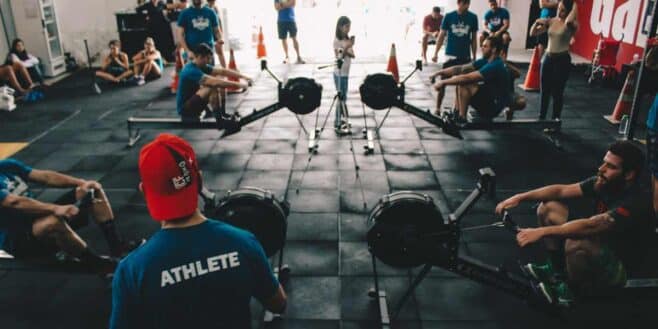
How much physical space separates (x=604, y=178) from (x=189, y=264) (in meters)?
2.50

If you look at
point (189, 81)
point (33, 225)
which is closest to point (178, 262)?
point (33, 225)

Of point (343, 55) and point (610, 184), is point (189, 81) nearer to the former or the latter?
point (343, 55)

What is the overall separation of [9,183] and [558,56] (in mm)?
5700

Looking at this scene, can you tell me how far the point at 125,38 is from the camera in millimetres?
9953

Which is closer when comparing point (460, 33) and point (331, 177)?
point (331, 177)

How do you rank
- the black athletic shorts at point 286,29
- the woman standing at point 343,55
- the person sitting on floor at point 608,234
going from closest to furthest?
1. the person sitting on floor at point 608,234
2. the woman standing at point 343,55
3. the black athletic shorts at point 286,29

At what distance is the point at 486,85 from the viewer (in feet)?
18.3

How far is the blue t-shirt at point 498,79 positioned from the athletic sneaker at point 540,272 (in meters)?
2.61

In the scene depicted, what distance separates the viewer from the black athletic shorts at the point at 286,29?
1020cm

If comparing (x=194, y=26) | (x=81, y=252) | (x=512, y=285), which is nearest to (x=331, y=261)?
(x=512, y=285)

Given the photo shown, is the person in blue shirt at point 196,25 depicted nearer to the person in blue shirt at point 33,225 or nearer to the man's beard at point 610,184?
the person in blue shirt at point 33,225

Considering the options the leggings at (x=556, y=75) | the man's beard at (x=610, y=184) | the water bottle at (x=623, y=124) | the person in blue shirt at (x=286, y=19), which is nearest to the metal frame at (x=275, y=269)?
the man's beard at (x=610, y=184)

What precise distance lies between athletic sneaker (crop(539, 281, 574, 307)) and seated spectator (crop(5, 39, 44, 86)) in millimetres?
8449

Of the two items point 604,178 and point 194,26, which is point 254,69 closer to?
point 194,26
